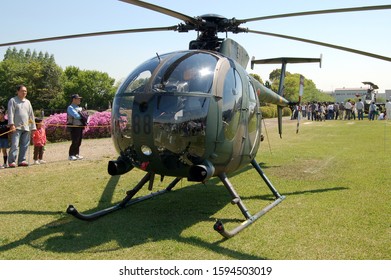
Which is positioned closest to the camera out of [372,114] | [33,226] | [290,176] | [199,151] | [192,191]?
[199,151]

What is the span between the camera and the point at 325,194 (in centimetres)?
662

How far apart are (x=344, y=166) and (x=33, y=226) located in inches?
295

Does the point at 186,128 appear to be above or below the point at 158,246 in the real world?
above

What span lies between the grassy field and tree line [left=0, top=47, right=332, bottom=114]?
64917mm

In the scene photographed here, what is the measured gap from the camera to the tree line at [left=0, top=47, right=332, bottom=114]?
2911 inches

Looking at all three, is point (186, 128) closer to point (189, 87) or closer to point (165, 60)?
point (189, 87)

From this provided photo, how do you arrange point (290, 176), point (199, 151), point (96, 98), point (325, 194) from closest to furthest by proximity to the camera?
point (199, 151) < point (325, 194) < point (290, 176) < point (96, 98)

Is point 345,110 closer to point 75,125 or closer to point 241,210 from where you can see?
point 75,125

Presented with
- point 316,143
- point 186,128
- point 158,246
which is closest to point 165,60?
point 186,128

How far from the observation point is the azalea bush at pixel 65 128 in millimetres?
16156

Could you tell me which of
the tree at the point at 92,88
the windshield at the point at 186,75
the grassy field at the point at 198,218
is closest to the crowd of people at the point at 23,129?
the grassy field at the point at 198,218

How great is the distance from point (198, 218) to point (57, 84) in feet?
259

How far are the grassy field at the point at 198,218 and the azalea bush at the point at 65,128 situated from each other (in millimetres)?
7333

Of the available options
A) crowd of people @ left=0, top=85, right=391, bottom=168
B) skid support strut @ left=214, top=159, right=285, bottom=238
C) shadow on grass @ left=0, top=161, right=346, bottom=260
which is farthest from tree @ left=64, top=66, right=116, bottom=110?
skid support strut @ left=214, top=159, right=285, bottom=238
